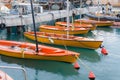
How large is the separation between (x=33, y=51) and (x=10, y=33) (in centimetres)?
1255

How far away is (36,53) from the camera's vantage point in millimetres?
21703

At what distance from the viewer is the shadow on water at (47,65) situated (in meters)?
20.0

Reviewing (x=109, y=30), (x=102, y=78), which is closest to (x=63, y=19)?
(x=109, y=30)

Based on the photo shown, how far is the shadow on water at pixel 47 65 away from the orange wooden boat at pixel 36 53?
0.33 m

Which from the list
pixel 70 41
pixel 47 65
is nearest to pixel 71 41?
pixel 70 41

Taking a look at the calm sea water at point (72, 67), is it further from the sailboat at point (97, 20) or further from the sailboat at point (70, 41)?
the sailboat at point (97, 20)

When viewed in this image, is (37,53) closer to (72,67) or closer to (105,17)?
(72,67)

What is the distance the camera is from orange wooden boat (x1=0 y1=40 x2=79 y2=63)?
21.0 metres

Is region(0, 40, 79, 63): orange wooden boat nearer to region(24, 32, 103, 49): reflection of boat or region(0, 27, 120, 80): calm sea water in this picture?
region(0, 27, 120, 80): calm sea water

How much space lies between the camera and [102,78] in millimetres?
18781

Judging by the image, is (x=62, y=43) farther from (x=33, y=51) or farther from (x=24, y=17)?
(x=24, y=17)

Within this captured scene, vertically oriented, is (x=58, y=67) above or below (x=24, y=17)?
below

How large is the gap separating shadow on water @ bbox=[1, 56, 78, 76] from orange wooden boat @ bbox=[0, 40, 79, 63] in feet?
1.08

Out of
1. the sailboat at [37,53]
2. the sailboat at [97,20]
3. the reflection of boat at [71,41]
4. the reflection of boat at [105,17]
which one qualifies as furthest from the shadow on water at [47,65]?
the reflection of boat at [105,17]
